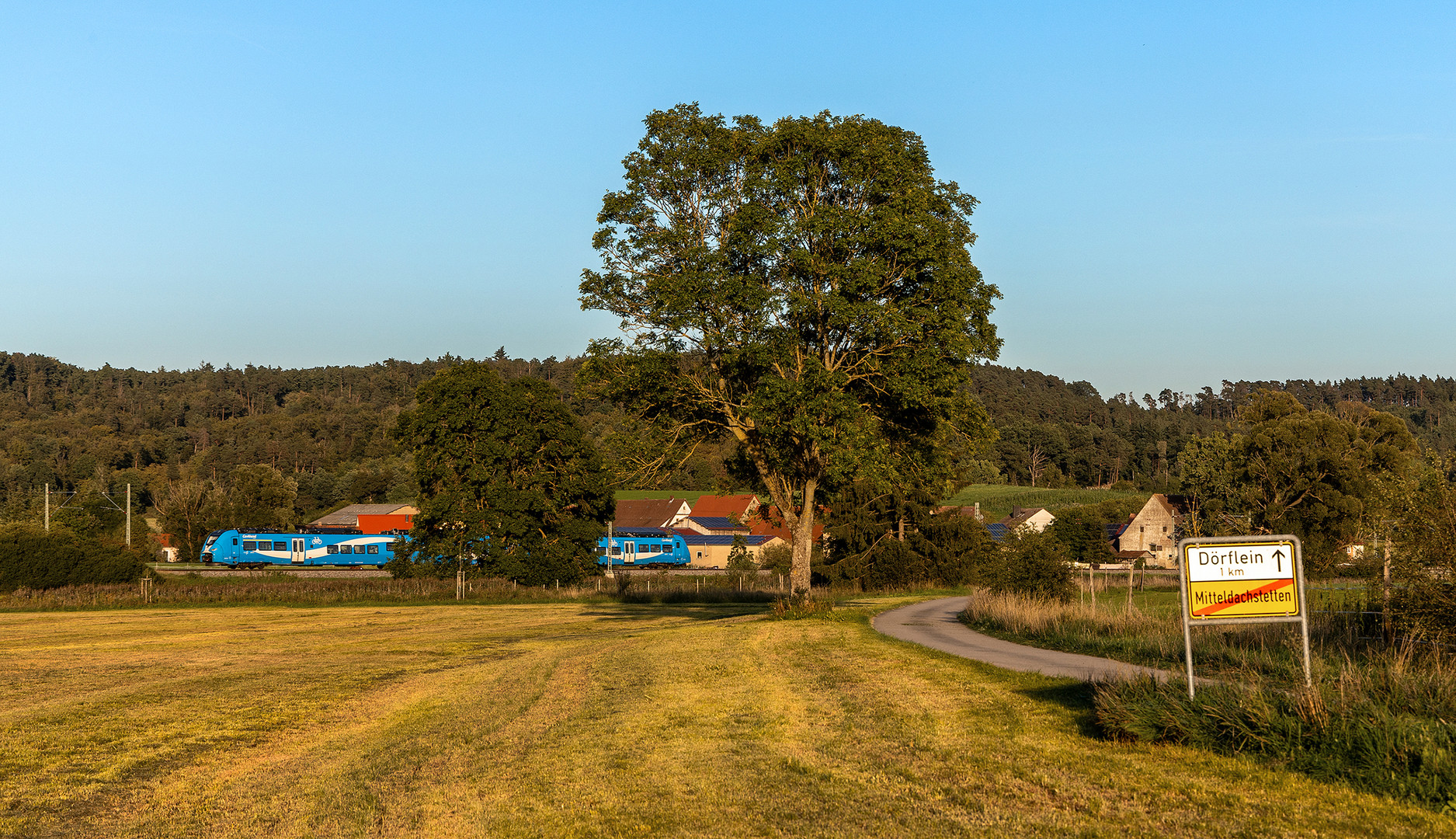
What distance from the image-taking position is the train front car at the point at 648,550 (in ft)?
273

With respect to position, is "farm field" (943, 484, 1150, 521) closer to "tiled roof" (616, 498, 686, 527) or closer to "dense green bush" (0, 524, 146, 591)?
"tiled roof" (616, 498, 686, 527)

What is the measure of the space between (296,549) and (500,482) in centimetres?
2946

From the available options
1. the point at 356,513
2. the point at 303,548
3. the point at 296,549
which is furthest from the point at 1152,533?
the point at 356,513

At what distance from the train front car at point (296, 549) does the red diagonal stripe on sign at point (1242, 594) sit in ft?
243

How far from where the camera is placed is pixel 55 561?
165ft

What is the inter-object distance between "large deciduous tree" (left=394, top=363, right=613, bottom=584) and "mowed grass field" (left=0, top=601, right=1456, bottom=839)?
3474cm

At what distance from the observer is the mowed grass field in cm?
832

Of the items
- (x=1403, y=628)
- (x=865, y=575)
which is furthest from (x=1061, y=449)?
(x=1403, y=628)

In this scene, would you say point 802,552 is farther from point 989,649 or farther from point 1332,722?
point 1332,722

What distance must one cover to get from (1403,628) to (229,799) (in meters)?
13.6

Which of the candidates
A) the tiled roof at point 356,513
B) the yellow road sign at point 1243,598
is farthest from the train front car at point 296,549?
the yellow road sign at point 1243,598

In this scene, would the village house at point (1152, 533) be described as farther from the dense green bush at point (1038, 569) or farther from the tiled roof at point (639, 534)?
the dense green bush at point (1038, 569)

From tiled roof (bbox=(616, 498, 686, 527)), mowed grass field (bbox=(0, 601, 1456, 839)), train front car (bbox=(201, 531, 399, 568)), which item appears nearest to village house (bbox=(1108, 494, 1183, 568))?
tiled roof (bbox=(616, 498, 686, 527))

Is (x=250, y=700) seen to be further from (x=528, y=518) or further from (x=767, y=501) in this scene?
(x=528, y=518)
